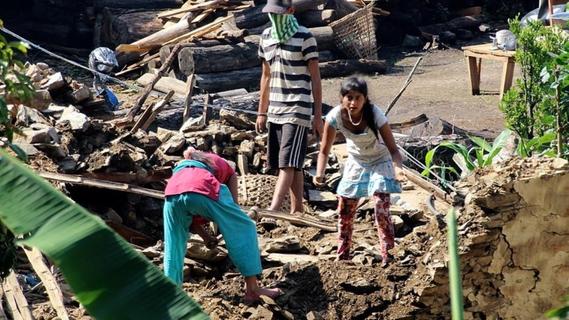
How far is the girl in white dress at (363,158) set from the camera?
7.77 meters

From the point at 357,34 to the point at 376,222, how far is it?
34.2 ft

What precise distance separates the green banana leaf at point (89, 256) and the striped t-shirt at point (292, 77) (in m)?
6.01

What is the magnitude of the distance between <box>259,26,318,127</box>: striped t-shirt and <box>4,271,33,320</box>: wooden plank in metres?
2.77

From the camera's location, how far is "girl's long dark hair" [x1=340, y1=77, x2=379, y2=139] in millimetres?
7730

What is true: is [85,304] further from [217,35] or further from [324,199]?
[217,35]

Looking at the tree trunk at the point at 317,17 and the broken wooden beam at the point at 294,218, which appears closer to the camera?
the broken wooden beam at the point at 294,218

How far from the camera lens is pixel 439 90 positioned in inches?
664

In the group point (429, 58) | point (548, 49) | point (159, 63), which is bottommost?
point (429, 58)

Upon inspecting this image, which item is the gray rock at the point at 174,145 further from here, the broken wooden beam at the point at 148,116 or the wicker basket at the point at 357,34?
the wicker basket at the point at 357,34

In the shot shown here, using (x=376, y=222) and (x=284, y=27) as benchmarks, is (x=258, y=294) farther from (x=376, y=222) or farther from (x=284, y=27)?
(x=284, y=27)

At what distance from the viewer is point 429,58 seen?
19422 millimetres

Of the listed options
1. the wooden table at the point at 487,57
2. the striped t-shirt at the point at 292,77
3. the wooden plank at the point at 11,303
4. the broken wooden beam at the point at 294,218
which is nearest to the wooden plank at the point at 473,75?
the wooden table at the point at 487,57

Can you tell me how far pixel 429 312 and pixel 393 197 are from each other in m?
2.86

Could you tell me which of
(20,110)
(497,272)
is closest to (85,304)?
(497,272)
